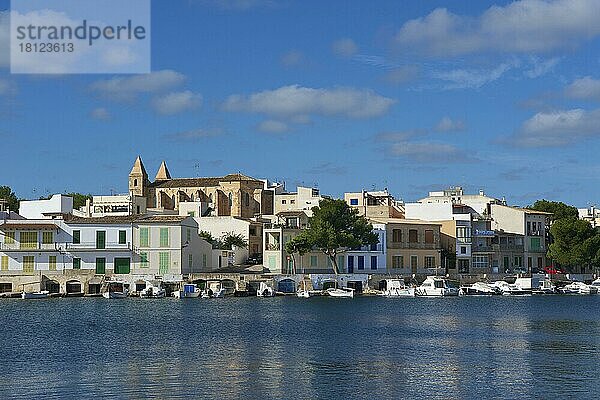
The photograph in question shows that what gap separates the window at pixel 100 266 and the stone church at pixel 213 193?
4088cm

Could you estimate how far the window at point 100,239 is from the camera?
282ft

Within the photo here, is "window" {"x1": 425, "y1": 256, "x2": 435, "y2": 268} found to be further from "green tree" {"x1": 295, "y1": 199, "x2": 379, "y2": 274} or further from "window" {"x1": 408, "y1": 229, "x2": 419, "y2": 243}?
"green tree" {"x1": 295, "y1": 199, "x2": 379, "y2": 274}

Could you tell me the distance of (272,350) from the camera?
44.9 metres

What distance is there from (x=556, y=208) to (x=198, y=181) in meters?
47.1

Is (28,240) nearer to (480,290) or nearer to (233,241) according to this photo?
(233,241)

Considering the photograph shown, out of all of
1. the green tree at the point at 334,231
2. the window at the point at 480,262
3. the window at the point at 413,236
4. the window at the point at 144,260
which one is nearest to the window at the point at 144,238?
the window at the point at 144,260

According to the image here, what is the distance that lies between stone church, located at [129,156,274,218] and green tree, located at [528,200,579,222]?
110ft

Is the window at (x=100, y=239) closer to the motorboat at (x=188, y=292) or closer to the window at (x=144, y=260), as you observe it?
the window at (x=144, y=260)

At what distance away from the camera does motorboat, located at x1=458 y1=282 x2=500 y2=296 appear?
310ft

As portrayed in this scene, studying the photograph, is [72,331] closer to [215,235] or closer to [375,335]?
[375,335]

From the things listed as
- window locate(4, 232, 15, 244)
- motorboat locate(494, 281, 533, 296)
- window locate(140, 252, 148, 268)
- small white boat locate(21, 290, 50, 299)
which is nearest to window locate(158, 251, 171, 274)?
window locate(140, 252, 148, 268)

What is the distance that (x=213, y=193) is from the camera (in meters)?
136

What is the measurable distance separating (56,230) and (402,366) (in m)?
52.0

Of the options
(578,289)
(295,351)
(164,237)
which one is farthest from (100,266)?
(295,351)
